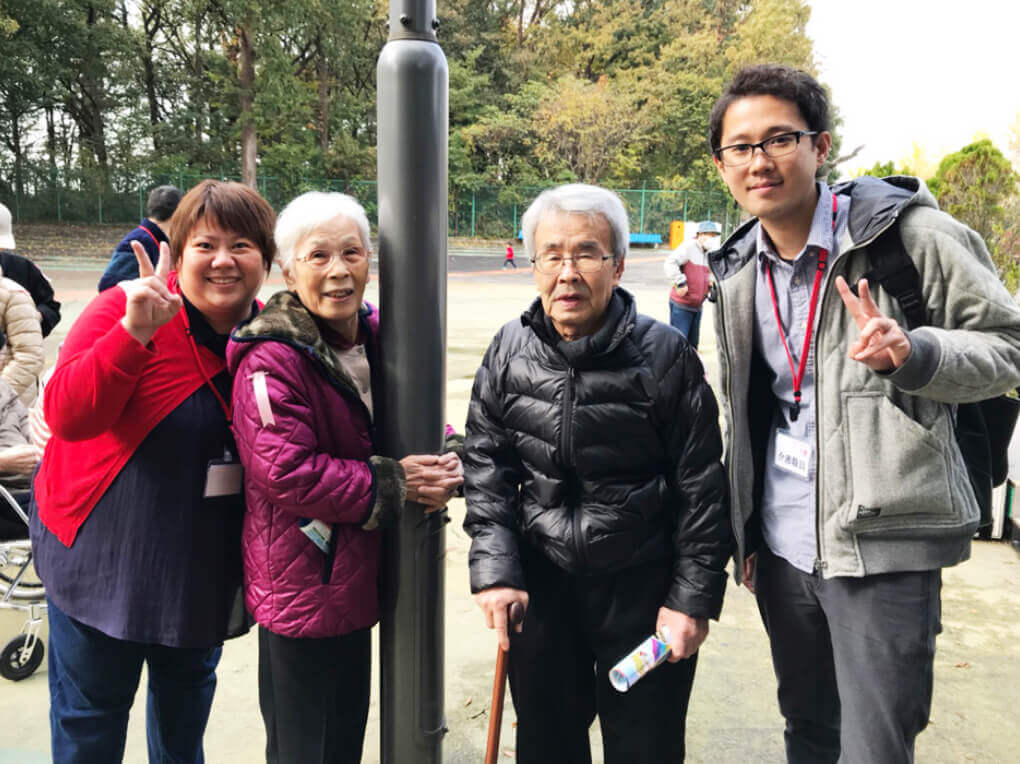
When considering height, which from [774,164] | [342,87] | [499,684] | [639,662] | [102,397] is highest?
[342,87]

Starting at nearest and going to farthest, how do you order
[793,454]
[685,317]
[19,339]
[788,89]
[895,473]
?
1. [895,473]
2. [788,89]
3. [793,454]
4. [19,339]
5. [685,317]

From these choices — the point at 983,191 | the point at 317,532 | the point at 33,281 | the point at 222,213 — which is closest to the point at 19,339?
the point at 33,281

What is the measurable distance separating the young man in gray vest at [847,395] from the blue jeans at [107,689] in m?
1.56

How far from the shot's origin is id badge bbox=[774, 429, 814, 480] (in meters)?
1.88

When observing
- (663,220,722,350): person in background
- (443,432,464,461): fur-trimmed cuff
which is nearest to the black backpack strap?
(443,432,464,461): fur-trimmed cuff

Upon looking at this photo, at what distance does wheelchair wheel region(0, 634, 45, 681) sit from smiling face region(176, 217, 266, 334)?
2.07 m

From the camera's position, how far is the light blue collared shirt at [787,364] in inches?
73.0

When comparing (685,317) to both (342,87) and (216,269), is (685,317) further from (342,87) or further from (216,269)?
(342,87)

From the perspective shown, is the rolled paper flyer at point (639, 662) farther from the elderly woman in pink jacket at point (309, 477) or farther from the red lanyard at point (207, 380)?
the red lanyard at point (207, 380)

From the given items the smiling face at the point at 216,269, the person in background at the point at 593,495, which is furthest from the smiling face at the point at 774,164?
the smiling face at the point at 216,269

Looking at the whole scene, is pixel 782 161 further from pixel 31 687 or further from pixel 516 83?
pixel 516 83

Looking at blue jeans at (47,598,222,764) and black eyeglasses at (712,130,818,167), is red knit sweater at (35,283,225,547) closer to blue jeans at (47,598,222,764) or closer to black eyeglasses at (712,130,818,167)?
blue jeans at (47,598,222,764)

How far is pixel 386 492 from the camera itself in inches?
75.2

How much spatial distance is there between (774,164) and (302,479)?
1.32 m
